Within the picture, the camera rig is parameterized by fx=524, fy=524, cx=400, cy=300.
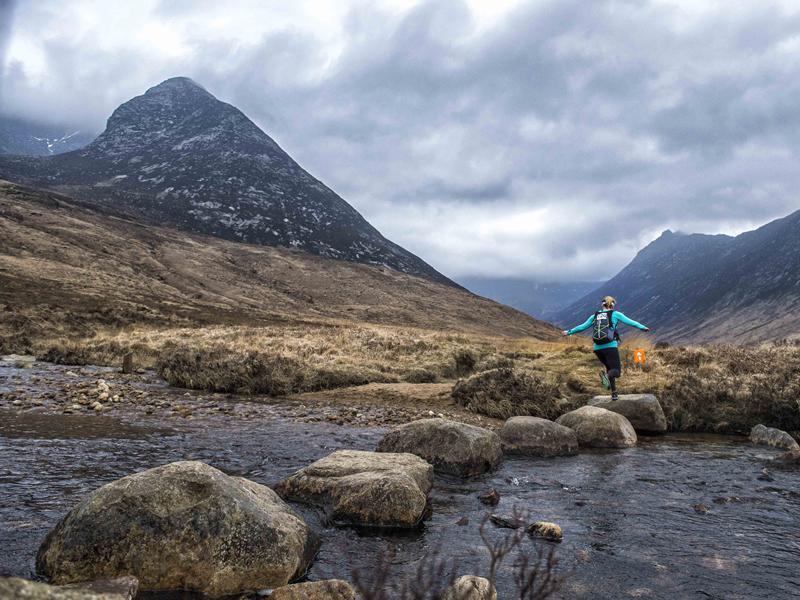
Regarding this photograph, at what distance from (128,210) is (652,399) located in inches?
5654

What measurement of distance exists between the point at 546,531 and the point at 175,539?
470cm

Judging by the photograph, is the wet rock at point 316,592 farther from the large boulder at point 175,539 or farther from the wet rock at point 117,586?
the wet rock at point 117,586

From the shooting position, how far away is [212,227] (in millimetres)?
141875

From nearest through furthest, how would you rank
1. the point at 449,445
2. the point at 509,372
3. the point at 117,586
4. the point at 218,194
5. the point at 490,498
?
the point at 117,586
the point at 490,498
the point at 449,445
the point at 509,372
the point at 218,194

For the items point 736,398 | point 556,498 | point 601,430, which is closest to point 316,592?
point 556,498

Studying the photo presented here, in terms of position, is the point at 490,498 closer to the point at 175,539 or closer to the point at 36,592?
the point at 175,539

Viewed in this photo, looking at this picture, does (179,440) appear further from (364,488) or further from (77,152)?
(77,152)

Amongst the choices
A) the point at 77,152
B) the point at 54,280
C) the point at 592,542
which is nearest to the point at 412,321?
the point at 54,280

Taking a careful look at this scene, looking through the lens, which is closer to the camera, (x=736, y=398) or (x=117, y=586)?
(x=117, y=586)

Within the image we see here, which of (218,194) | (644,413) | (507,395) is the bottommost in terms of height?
(644,413)

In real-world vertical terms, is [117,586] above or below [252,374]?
below

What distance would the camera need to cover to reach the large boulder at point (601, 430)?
12758mm

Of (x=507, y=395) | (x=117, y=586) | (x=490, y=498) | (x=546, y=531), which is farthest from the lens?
(x=507, y=395)

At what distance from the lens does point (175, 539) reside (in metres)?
5.59
